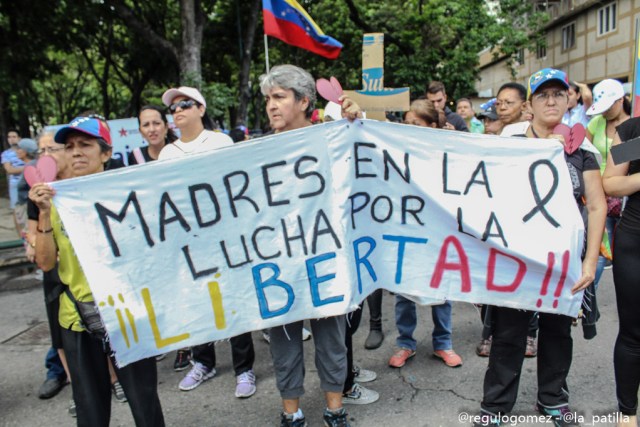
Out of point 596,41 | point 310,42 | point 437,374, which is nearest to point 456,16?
point 596,41

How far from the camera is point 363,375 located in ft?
11.1

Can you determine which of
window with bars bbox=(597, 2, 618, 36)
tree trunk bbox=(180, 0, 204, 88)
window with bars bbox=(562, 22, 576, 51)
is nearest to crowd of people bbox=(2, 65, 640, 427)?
tree trunk bbox=(180, 0, 204, 88)

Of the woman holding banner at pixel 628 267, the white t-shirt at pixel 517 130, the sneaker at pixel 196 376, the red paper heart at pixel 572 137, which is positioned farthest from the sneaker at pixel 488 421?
the sneaker at pixel 196 376

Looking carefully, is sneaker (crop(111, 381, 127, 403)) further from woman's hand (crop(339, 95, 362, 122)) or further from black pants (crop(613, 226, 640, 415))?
black pants (crop(613, 226, 640, 415))

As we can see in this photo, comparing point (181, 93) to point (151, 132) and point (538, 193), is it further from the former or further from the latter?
point (538, 193)

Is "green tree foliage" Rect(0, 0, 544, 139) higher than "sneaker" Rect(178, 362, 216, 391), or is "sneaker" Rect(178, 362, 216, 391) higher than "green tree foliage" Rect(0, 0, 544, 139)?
"green tree foliage" Rect(0, 0, 544, 139)

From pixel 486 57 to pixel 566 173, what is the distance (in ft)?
137

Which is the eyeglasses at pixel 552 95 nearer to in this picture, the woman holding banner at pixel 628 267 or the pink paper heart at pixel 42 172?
the woman holding banner at pixel 628 267

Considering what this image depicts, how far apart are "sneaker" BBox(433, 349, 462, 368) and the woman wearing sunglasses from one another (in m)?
2.10

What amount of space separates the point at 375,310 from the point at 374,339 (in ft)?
0.74

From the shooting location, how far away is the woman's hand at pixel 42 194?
Answer: 2.16 metres

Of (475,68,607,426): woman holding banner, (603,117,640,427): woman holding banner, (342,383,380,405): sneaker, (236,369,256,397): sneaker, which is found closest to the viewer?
(603,117,640,427): woman holding banner

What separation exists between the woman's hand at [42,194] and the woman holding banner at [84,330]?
0.08 meters

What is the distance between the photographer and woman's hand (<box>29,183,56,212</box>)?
2.16 metres
